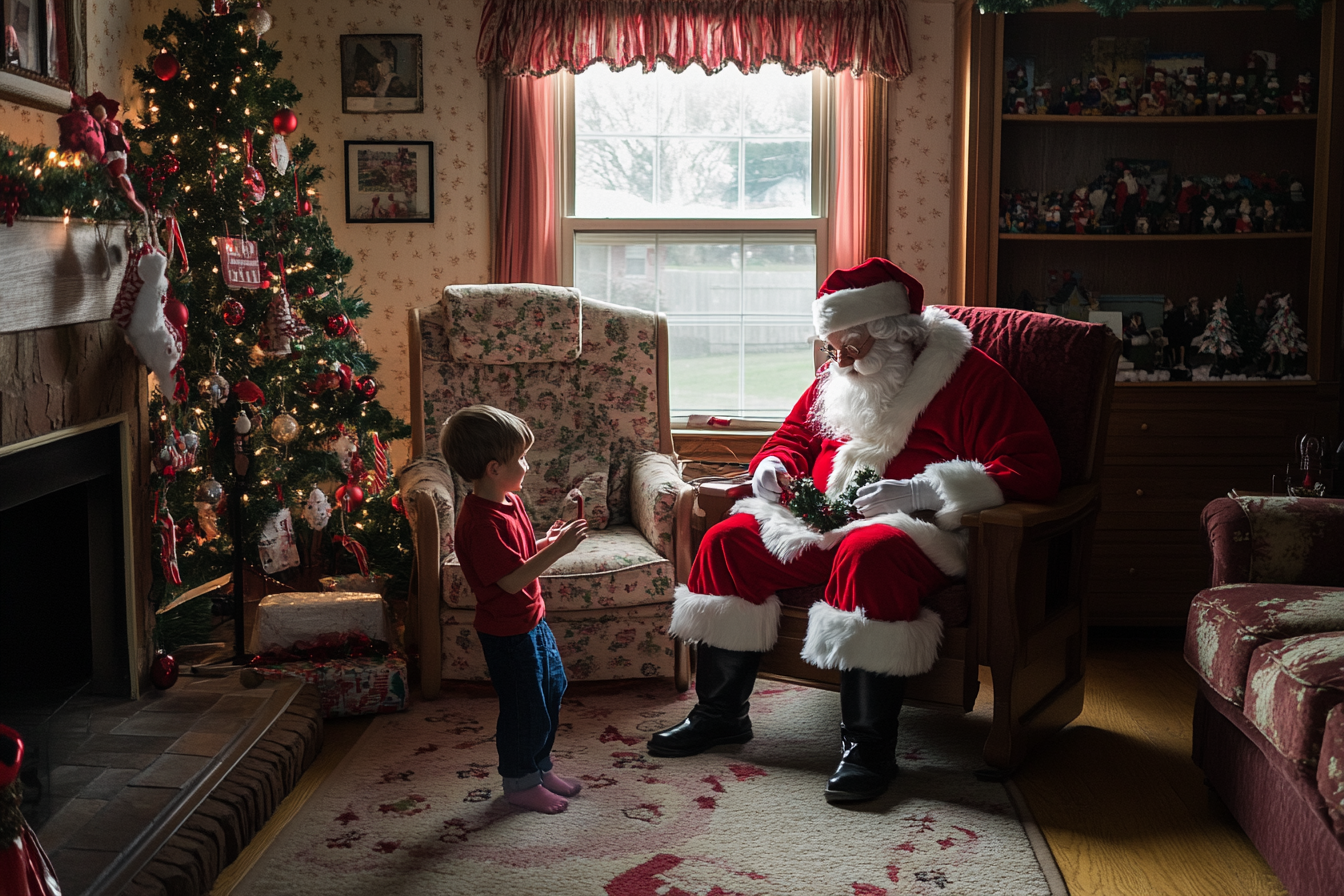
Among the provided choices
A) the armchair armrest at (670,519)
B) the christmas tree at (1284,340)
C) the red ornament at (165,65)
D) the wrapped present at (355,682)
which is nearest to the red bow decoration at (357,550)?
the wrapped present at (355,682)

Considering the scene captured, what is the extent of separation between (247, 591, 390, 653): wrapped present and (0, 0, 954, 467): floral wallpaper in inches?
58.6

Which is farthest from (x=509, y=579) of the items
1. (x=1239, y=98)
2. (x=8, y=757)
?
(x=1239, y=98)

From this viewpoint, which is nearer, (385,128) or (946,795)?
(946,795)

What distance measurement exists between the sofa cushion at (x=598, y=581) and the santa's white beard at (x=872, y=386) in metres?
0.67

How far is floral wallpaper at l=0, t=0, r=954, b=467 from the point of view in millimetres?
4172

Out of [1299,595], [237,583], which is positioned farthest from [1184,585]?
[237,583]

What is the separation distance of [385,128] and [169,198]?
1552mm

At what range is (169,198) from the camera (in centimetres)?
281

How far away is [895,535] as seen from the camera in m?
2.55

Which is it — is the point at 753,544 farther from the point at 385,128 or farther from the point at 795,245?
the point at 385,128

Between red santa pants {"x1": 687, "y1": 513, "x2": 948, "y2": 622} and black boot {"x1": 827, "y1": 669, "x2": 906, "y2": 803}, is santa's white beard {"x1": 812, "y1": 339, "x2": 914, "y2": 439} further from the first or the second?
black boot {"x1": 827, "y1": 669, "x2": 906, "y2": 803}

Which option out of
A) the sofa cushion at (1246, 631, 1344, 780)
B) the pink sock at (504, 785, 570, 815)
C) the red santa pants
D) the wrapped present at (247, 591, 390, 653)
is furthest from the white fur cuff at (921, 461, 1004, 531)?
the wrapped present at (247, 591, 390, 653)

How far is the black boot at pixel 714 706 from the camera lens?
2.73 meters

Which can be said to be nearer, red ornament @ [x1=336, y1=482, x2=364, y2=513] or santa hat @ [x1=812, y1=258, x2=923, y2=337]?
santa hat @ [x1=812, y1=258, x2=923, y2=337]
